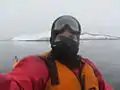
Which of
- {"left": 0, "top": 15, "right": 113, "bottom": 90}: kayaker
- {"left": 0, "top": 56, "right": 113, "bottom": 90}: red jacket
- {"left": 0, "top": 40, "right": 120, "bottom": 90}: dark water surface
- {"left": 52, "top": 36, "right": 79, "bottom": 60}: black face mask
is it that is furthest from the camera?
{"left": 0, "top": 40, "right": 120, "bottom": 90}: dark water surface

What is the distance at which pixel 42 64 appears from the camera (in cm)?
278

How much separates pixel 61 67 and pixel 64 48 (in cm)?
19

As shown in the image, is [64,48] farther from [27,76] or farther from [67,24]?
[27,76]

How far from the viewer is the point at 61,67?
2.87 metres

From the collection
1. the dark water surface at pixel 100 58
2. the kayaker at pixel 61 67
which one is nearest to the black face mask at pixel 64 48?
the kayaker at pixel 61 67

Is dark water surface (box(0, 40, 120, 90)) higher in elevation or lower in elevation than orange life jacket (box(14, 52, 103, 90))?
lower

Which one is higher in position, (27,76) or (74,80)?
(27,76)

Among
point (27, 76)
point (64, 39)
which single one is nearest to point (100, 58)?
point (64, 39)

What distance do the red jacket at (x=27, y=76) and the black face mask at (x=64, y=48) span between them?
0.67 feet

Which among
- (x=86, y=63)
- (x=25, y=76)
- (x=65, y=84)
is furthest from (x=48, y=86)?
(x=86, y=63)

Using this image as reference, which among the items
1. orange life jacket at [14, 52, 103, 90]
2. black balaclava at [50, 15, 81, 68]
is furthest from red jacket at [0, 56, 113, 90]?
black balaclava at [50, 15, 81, 68]

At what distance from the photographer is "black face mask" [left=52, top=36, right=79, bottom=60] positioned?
9.53ft

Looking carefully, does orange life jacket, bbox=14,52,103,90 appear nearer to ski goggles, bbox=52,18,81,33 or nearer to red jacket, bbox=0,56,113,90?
red jacket, bbox=0,56,113,90

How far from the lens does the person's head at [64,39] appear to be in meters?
2.91
